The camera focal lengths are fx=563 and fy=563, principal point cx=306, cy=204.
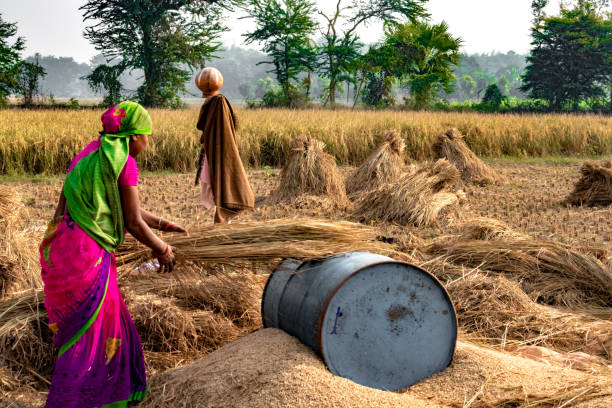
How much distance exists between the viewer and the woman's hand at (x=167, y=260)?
8.18 feet

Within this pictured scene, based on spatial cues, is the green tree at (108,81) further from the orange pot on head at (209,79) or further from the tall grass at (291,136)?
the orange pot on head at (209,79)

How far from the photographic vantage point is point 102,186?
7.36ft

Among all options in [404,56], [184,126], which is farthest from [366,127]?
[404,56]

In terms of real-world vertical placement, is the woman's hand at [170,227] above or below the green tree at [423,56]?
below

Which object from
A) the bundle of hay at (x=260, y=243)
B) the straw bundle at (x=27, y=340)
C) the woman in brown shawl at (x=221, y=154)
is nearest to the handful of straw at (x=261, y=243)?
the bundle of hay at (x=260, y=243)

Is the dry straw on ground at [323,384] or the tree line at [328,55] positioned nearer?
the dry straw on ground at [323,384]

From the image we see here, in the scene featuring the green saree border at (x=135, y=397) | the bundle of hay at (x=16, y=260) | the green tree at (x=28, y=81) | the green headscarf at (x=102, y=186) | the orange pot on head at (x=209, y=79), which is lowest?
the green saree border at (x=135, y=397)

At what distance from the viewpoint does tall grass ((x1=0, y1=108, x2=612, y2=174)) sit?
10359 mm

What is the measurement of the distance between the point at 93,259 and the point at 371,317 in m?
1.19

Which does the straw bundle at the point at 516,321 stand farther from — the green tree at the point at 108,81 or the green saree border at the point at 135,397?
the green tree at the point at 108,81

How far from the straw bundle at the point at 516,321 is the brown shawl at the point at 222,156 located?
203 centimetres

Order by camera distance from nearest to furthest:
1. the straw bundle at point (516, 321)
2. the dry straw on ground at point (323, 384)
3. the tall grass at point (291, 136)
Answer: the dry straw on ground at point (323, 384)
the straw bundle at point (516, 321)
the tall grass at point (291, 136)

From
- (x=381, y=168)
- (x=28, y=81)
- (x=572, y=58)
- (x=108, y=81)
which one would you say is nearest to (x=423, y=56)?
(x=572, y=58)

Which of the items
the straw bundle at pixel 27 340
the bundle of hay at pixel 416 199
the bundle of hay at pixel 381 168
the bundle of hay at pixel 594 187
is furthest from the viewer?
the bundle of hay at pixel 381 168
